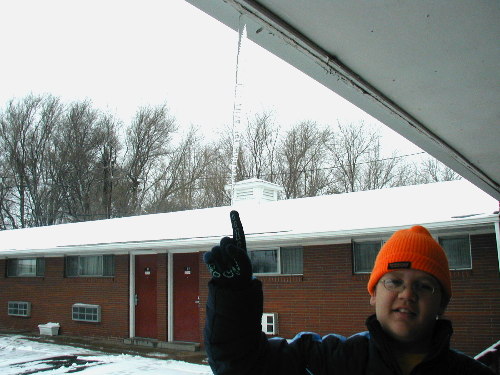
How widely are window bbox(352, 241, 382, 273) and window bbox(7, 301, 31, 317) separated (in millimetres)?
12371

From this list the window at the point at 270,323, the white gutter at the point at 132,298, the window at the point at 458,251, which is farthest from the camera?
the white gutter at the point at 132,298

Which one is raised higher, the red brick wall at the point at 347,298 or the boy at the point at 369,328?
the boy at the point at 369,328

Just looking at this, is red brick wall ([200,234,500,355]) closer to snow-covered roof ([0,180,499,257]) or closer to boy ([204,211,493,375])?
snow-covered roof ([0,180,499,257])

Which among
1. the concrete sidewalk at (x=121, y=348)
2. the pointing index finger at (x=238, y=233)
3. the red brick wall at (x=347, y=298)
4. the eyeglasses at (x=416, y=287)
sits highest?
the pointing index finger at (x=238, y=233)

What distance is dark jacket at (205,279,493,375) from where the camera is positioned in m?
1.62

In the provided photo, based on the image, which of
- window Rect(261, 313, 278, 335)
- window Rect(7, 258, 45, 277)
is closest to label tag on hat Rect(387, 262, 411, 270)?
window Rect(261, 313, 278, 335)

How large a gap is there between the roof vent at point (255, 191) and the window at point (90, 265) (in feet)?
15.6

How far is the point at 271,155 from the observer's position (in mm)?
29359

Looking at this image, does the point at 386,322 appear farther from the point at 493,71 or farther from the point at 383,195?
the point at 383,195

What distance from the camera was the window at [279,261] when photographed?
12055 mm

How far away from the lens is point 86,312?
51.5 feet

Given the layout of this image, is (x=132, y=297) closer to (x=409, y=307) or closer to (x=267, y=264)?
(x=267, y=264)

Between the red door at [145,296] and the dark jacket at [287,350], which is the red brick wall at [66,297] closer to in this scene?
the red door at [145,296]

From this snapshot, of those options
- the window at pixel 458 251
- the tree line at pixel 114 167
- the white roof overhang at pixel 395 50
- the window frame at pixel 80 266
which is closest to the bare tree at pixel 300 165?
the tree line at pixel 114 167
